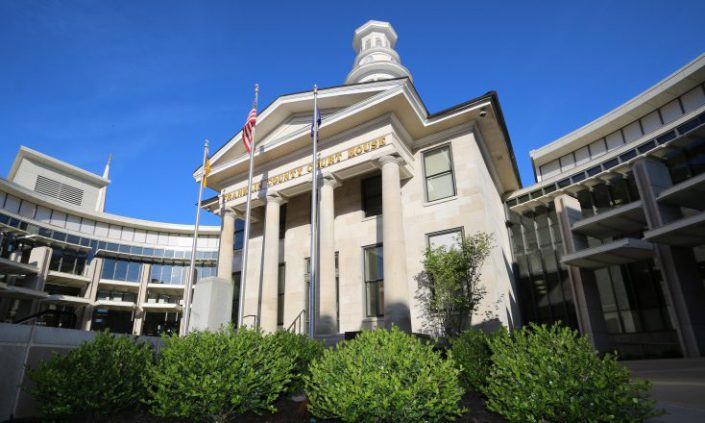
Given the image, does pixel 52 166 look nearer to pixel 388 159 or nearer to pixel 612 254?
pixel 388 159

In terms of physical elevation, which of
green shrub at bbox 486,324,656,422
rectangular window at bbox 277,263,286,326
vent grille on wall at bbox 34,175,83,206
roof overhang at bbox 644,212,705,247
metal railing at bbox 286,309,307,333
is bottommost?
green shrub at bbox 486,324,656,422

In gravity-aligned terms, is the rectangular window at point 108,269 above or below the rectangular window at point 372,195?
above

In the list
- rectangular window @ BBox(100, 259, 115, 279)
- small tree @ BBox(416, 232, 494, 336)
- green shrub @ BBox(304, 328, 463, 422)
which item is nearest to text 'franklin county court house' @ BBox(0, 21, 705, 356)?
small tree @ BBox(416, 232, 494, 336)

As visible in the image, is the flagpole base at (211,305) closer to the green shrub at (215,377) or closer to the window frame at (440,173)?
the green shrub at (215,377)

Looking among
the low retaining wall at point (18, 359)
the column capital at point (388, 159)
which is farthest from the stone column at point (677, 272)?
the low retaining wall at point (18, 359)

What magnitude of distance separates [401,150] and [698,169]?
1848 cm

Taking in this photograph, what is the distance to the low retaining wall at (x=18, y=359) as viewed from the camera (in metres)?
8.03

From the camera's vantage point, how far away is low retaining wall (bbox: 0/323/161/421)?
8.03 m

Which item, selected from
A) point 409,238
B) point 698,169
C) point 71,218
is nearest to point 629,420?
point 409,238

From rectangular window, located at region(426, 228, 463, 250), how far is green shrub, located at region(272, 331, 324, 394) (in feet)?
31.8

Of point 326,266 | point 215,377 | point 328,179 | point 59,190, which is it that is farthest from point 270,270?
point 59,190

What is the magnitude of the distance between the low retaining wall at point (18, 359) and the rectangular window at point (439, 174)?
16.4m

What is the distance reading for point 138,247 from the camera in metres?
68.1

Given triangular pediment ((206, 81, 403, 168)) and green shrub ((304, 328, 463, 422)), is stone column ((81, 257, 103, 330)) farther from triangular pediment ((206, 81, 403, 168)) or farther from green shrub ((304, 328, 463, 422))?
green shrub ((304, 328, 463, 422))
